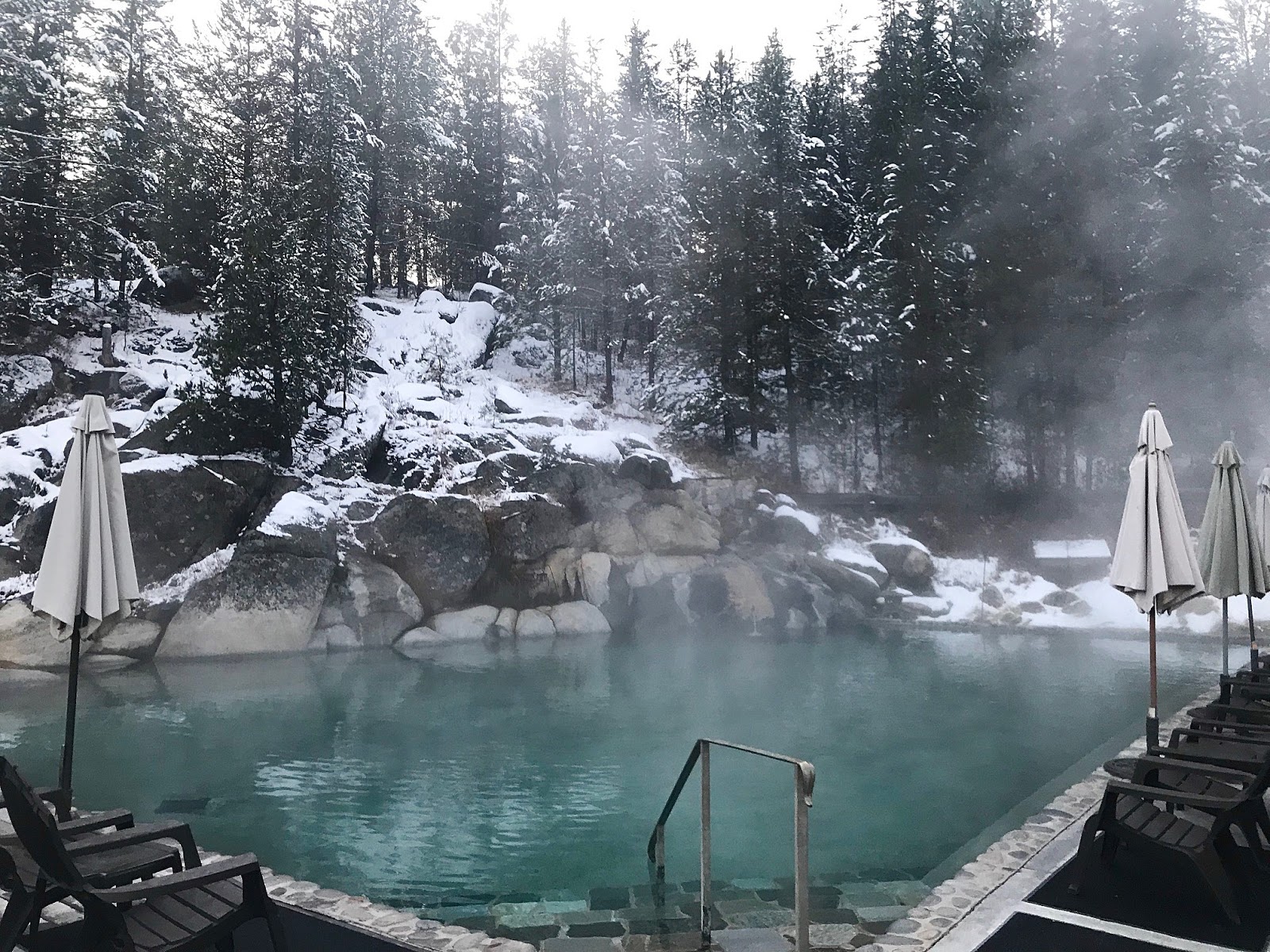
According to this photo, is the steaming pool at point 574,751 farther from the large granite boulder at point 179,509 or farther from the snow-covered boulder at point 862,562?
the snow-covered boulder at point 862,562

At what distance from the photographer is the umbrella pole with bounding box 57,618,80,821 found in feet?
12.6

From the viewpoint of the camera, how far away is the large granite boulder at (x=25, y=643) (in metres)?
10.7

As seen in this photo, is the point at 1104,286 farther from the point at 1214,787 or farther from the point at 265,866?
the point at 265,866

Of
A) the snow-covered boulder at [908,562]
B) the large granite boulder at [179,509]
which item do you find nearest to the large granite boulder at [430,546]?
the large granite boulder at [179,509]

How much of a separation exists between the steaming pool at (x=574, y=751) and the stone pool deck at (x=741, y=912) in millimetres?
248

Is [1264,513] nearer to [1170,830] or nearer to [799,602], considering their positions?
[1170,830]

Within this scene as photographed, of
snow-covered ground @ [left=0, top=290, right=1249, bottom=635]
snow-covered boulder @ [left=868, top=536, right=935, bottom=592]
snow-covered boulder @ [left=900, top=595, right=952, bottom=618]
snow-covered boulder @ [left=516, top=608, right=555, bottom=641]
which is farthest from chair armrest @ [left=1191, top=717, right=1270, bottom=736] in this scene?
snow-covered boulder @ [left=868, top=536, right=935, bottom=592]

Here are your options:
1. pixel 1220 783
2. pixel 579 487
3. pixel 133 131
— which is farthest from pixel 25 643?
pixel 133 131

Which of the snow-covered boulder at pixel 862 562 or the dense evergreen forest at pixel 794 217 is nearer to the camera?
the snow-covered boulder at pixel 862 562

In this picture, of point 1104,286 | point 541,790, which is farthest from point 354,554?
point 1104,286

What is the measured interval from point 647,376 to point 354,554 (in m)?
11.3

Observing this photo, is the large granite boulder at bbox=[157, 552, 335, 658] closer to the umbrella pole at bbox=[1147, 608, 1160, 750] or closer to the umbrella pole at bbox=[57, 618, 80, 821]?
the umbrella pole at bbox=[57, 618, 80, 821]

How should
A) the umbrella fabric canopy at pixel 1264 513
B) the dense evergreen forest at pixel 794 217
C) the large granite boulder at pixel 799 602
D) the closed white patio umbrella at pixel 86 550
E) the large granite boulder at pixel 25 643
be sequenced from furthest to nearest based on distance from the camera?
the dense evergreen forest at pixel 794 217, the large granite boulder at pixel 799 602, the large granite boulder at pixel 25 643, the umbrella fabric canopy at pixel 1264 513, the closed white patio umbrella at pixel 86 550

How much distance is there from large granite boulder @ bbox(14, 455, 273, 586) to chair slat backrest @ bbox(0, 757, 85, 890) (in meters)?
10.8
